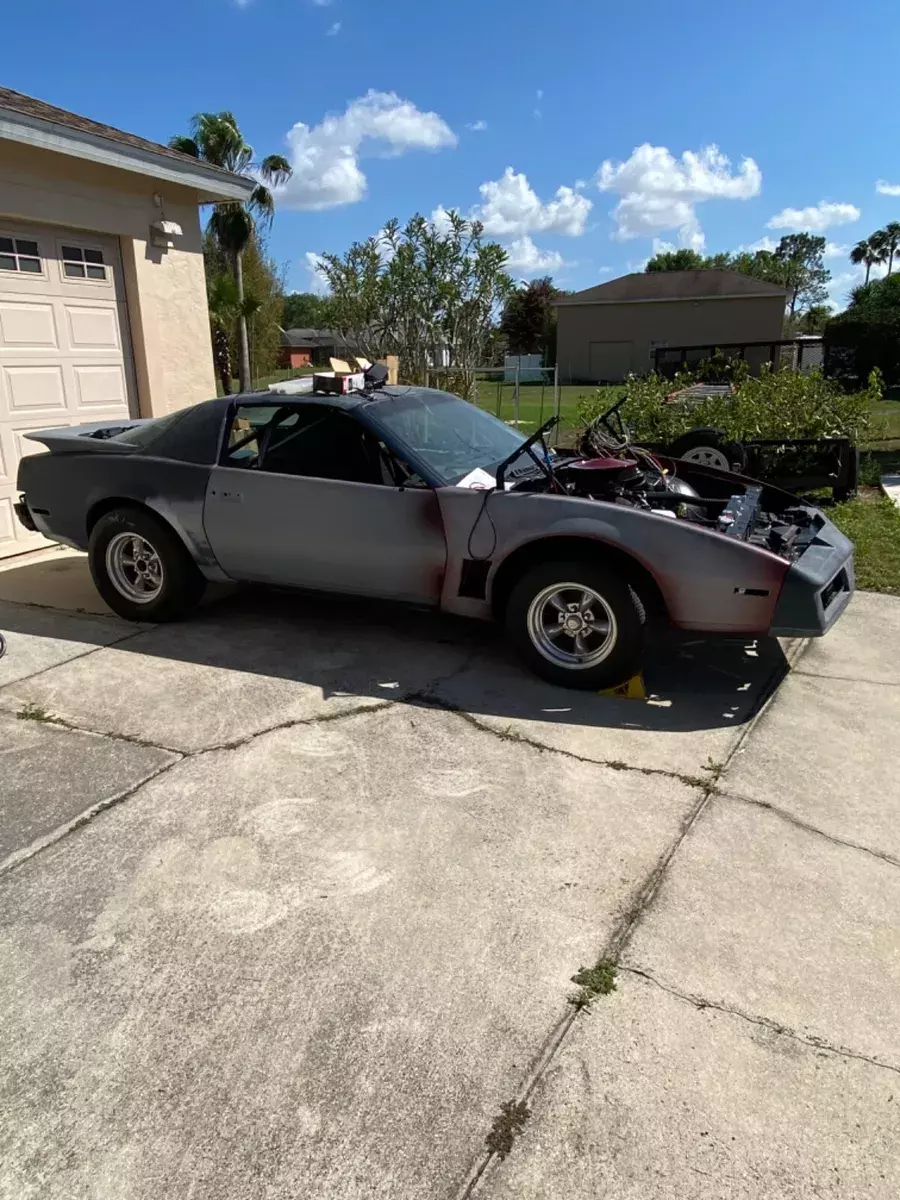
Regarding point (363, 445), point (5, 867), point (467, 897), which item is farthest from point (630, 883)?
point (363, 445)

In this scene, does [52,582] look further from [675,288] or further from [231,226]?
[675,288]

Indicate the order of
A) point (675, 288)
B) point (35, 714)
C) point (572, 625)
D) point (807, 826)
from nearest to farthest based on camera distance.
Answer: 1. point (807, 826)
2. point (35, 714)
3. point (572, 625)
4. point (675, 288)

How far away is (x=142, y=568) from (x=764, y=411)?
274 inches

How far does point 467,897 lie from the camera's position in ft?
9.20

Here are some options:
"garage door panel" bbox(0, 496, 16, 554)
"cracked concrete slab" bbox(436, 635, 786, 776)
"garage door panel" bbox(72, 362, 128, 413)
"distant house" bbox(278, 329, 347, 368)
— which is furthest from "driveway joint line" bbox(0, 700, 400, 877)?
"distant house" bbox(278, 329, 347, 368)

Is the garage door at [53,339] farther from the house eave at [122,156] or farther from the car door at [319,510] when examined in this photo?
the car door at [319,510]

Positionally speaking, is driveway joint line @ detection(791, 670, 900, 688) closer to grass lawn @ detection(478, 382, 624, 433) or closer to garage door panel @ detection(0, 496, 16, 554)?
garage door panel @ detection(0, 496, 16, 554)

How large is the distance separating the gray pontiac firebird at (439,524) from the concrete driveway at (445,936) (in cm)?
51

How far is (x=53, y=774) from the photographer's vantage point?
361 cm

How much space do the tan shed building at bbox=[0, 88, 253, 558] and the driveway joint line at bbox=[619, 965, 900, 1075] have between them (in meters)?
6.72

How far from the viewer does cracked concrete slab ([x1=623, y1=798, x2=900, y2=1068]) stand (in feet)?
7.68

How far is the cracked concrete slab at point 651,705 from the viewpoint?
3.81 m

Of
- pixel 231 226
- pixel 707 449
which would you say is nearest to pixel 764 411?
pixel 707 449

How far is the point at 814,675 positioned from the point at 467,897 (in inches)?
106
